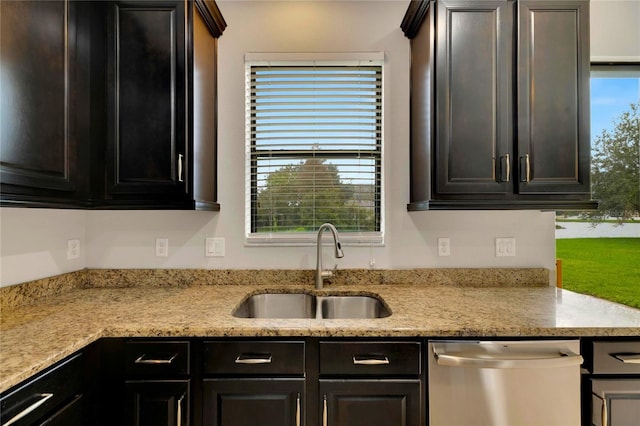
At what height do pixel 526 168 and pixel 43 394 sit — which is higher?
pixel 526 168

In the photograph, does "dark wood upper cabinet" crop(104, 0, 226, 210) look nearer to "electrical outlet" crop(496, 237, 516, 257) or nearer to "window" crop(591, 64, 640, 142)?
"electrical outlet" crop(496, 237, 516, 257)

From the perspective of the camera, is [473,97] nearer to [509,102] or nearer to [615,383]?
[509,102]

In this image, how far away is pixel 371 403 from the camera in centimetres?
135

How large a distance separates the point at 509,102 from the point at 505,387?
1.35 metres

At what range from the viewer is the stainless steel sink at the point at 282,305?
1979 mm

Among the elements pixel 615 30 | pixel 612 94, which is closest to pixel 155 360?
pixel 612 94

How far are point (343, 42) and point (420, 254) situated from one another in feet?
4.70

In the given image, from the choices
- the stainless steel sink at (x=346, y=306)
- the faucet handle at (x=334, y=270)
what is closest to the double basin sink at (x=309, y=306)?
the stainless steel sink at (x=346, y=306)

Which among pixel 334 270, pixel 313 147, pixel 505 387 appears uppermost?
pixel 313 147

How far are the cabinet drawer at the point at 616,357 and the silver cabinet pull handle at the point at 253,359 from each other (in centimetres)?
131

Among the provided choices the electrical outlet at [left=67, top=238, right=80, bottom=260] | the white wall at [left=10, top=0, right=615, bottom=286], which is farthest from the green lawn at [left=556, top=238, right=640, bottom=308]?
the electrical outlet at [left=67, top=238, right=80, bottom=260]

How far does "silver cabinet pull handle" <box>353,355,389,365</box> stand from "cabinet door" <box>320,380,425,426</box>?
0.24 ft

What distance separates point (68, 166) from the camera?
1472 mm

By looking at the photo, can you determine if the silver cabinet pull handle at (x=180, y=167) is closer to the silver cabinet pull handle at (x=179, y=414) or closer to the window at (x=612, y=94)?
the silver cabinet pull handle at (x=179, y=414)
